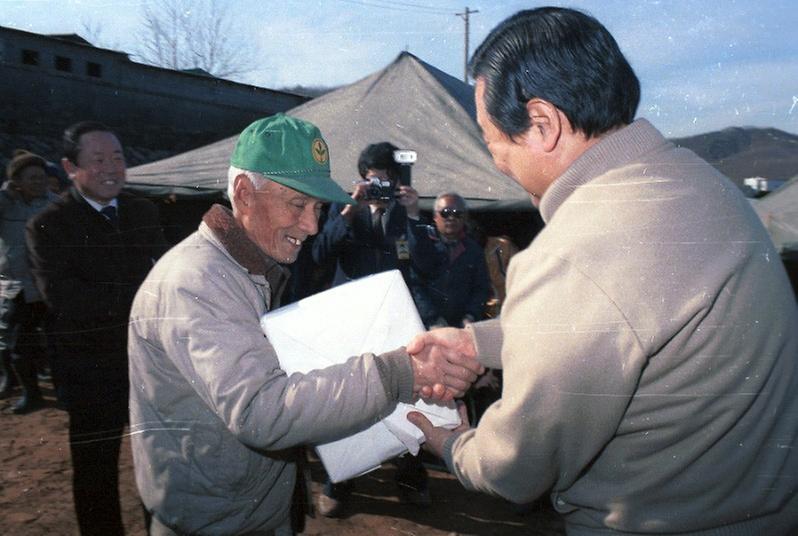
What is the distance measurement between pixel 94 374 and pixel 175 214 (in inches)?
128

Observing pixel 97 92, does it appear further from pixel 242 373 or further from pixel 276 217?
pixel 242 373

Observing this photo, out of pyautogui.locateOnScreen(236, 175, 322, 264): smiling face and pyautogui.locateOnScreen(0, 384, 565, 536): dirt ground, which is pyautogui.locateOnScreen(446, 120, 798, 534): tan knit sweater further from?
pyautogui.locateOnScreen(0, 384, 565, 536): dirt ground

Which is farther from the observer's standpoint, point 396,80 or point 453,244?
point 396,80

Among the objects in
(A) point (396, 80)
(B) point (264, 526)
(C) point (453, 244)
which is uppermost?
(A) point (396, 80)

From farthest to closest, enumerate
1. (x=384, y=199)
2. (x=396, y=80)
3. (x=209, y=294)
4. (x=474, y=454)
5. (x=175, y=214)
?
(x=396, y=80) → (x=175, y=214) → (x=384, y=199) → (x=209, y=294) → (x=474, y=454)

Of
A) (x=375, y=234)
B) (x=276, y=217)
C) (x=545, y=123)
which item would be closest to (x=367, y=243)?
(x=375, y=234)

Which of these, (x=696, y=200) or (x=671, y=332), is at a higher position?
(x=696, y=200)

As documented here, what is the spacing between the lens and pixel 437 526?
330 centimetres

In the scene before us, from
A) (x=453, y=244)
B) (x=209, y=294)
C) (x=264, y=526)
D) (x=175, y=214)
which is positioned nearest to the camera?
(x=209, y=294)

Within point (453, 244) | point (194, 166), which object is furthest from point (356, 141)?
point (453, 244)

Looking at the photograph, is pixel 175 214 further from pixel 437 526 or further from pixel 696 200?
pixel 696 200

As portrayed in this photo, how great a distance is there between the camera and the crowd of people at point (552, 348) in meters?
0.84

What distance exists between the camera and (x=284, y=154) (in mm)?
1356

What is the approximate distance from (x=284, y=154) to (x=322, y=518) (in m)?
2.60
